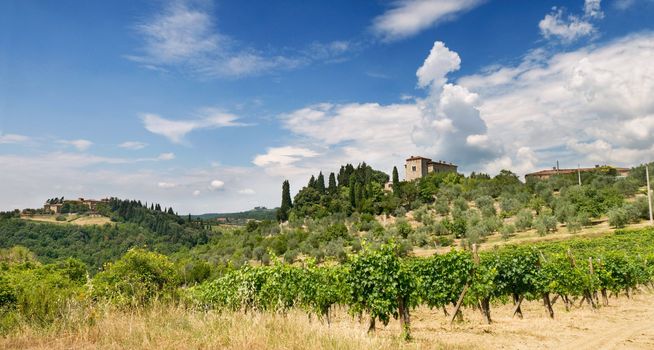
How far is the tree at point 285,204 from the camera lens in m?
98.9

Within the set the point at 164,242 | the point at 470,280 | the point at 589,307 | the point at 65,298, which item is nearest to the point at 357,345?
the point at 65,298

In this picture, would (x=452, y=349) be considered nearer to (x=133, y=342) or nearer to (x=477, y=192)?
(x=133, y=342)

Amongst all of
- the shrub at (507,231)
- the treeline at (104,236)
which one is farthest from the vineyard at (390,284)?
the treeline at (104,236)

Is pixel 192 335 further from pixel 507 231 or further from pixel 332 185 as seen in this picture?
pixel 332 185

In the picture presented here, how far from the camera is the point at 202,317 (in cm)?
915

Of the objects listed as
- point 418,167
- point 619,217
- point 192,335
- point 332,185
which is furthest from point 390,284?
point 418,167

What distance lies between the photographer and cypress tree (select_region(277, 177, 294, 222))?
325 feet

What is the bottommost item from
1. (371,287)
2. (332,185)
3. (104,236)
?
(104,236)

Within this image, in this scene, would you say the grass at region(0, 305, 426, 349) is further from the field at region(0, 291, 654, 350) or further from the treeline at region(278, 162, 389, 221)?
the treeline at region(278, 162, 389, 221)

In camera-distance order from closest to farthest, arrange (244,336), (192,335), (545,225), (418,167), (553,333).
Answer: (244,336) → (192,335) → (553,333) → (545,225) → (418,167)

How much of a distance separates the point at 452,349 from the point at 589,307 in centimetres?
1384

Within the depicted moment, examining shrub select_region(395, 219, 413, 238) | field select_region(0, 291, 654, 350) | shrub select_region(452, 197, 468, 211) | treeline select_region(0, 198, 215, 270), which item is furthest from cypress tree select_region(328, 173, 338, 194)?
field select_region(0, 291, 654, 350)

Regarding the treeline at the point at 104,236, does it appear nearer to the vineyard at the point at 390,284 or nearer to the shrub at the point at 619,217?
the shrub at the point at 619,217

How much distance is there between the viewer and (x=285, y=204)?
3974 inches
